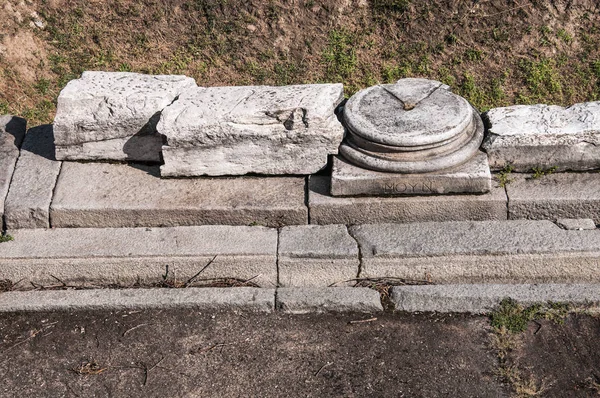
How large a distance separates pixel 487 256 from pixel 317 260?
1076 millimetres

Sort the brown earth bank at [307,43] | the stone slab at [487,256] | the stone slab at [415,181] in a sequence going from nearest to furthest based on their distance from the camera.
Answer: the stone slab at [487,256] < the stone slab at [415,181] < the brown earth bank at [307,43]

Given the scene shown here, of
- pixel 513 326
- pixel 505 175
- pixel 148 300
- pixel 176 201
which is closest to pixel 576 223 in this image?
pixel 505 175

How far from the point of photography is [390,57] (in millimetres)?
7582

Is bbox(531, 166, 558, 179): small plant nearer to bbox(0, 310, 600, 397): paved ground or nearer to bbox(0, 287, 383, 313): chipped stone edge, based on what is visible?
bbox(0, 310, 600, 397): paved ground

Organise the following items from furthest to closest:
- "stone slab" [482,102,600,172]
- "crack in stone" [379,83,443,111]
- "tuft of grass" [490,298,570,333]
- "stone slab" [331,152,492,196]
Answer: "crack in stone" [379,83,443,111], "stone slab" [482,102,600,172], "stone slab" [331,152,492,196], "tuft of grass" [490,298,570,333]

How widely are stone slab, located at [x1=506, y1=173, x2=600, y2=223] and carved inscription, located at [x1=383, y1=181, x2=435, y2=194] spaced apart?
1.79ft

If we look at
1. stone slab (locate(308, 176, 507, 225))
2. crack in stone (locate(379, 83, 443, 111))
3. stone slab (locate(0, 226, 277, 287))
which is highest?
crack in stone (locate(379, 83, 443, 111))

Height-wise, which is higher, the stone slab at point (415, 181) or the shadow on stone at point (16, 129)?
the stone slab at point (415, 181)

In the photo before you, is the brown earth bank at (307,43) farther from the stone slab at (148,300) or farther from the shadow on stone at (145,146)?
the stone slab at (148,300)

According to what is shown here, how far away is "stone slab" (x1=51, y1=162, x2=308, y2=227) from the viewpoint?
521 cm

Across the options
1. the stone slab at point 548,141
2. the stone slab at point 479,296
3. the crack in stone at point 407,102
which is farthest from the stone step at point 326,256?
the crack in stone at point 407,102

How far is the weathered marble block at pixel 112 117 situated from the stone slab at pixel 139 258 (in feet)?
2.25

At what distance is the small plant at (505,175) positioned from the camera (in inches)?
207

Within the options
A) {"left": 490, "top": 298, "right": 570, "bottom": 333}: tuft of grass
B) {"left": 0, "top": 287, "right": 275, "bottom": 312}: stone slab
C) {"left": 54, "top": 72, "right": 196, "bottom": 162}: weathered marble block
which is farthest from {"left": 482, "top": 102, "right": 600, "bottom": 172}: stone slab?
{"left": 54, "top": 72, "right": 196, "bottom": 162}: weathered marble block
